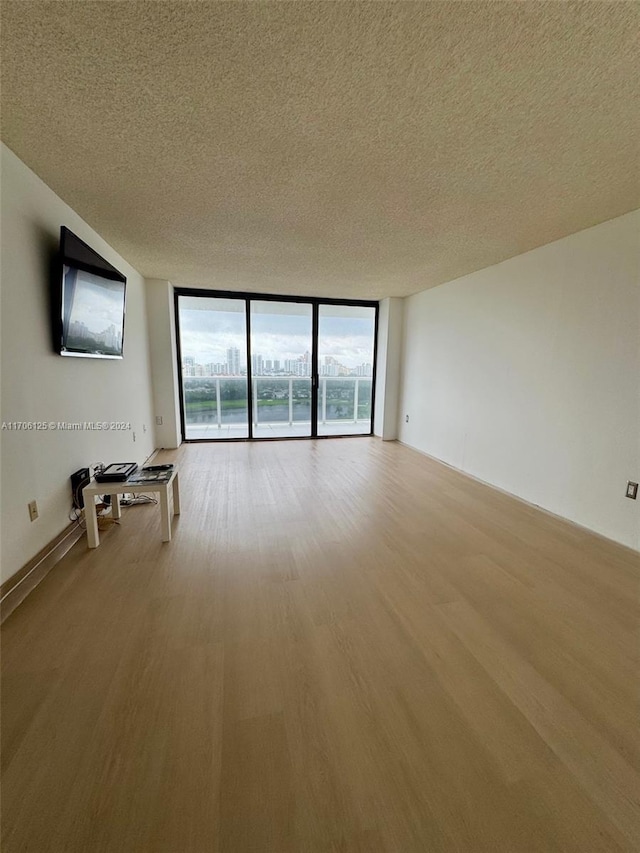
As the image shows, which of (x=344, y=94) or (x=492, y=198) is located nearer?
(x=344, y=94)

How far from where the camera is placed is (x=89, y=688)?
3.98 ft

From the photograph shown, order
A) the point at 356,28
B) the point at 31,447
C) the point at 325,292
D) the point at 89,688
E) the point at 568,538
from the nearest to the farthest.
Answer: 1. the point at 356,28
2. the point at 89,688
3. the point at 31,447
4. the point at 568,538
5. the point at 325,292

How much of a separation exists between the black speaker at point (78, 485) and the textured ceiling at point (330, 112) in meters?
1.86

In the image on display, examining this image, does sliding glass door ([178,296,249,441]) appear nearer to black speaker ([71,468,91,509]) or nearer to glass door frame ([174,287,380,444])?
glass door frame ([174,287,380,444])

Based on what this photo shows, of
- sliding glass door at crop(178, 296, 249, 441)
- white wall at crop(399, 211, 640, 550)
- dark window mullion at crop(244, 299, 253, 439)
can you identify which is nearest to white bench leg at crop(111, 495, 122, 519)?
sliding glass door at crop(178, 296, 249, 441)

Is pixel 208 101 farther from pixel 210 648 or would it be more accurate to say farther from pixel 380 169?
pixel 210 648

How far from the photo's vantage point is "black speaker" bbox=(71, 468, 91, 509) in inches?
88.6

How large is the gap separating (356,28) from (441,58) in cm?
33

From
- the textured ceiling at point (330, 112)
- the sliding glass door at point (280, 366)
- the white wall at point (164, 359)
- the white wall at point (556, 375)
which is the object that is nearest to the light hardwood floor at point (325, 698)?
the white wall at point (556, 375)

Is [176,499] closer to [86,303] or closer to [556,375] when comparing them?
[86,303]

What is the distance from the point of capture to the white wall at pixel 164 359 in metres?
4.28

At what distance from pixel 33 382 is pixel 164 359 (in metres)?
2.76

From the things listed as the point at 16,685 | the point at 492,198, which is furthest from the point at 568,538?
the point at 16,685

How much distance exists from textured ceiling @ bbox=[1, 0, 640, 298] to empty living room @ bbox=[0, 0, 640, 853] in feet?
0.04
